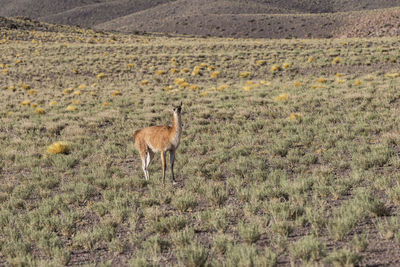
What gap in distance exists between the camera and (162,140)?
8641 mm

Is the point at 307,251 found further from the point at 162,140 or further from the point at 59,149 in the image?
the point at 59,149

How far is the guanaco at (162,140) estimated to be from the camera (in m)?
8.48

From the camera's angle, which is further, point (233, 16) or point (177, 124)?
point (233, 16)

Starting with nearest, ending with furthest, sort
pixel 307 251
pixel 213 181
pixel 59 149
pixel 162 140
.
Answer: pixel 307 251
pixel 162 140
pixel 213 181
pixel 59 149

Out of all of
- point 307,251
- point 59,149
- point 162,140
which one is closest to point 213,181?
point 162,140

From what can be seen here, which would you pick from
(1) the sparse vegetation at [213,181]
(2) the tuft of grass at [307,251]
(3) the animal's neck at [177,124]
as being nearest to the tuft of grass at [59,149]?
(1) the sparse vegetation at [213,181]

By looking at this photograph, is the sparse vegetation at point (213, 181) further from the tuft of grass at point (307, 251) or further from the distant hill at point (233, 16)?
the distant hill at point (233, 16)

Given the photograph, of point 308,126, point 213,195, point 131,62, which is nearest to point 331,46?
point 131,62

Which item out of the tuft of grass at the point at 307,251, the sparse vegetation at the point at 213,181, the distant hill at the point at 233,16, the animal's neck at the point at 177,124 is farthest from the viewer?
the distant hill at the point at 233,16

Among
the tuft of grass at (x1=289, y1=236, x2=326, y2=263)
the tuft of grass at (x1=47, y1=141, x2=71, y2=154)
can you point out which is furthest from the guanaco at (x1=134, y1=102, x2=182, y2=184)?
the tuft of grass at (x1=289, y1=236, x2=326, y2=263)

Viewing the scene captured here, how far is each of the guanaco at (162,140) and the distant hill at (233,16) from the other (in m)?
67.0

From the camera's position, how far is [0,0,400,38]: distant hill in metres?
80.2

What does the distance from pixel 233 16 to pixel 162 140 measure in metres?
96.2

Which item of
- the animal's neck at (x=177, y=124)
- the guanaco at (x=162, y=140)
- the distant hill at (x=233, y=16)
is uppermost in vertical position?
the distant hill at (x=233, y=16)
